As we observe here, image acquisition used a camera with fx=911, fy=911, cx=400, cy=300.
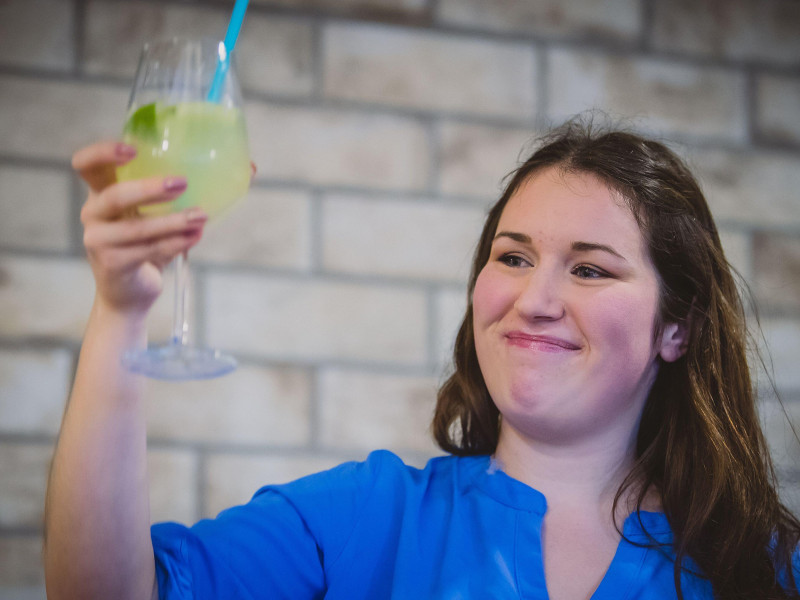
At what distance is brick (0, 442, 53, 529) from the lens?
6.52 ft

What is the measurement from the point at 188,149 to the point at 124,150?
0.07 meters

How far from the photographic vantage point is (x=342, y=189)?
86.8 inches

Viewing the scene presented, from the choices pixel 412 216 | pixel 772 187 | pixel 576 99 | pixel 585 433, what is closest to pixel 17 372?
pixel 412 216

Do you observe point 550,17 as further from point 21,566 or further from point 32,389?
point 21,566

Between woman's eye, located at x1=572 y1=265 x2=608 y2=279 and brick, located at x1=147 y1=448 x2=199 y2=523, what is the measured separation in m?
1.09

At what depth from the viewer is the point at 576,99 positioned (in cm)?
237

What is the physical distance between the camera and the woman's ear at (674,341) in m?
1.47

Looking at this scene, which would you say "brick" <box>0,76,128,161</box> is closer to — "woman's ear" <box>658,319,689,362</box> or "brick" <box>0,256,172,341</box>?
"brick" <box>0,256,172,341</box>

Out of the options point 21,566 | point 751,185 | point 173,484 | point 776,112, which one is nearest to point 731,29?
point 776,112

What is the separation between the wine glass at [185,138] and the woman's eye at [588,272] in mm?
616

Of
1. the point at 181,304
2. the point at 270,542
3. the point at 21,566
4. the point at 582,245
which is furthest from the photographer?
the point at 21,566

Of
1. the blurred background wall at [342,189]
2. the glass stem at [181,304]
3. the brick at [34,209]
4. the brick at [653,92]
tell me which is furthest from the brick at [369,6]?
the glass stem at [181,304]

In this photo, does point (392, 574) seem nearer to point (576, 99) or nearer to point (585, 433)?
point (585, 433)

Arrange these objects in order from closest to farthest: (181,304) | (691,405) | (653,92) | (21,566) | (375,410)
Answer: (181,304) → (691,405) → (21,566) → (375,410) → (653,92)
